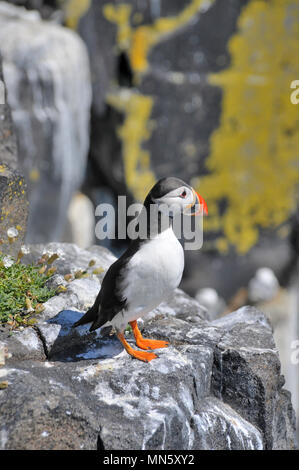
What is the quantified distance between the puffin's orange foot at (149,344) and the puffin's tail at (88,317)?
0.33 m

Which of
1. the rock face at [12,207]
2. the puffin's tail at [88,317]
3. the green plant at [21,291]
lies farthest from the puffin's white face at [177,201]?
the rock face at [12,207]

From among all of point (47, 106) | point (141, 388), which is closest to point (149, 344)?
point (141, 388)

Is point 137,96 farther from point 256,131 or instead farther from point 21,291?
point 21,291

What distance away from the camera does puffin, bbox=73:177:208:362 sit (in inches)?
123

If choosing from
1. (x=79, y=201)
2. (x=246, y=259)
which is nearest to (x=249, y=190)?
(x=246, y=259)

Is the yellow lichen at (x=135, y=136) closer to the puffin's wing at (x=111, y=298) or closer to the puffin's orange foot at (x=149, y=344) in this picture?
the puffin's orange foot at (x=149, y=344)

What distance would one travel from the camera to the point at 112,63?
8992 millimetres

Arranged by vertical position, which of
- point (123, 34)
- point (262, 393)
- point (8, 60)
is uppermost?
point (123, 34)

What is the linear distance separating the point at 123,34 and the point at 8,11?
6.07 feet

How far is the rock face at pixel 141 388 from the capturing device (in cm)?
276

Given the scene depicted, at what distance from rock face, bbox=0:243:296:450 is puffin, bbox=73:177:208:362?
0.78 ft

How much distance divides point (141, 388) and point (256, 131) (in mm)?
7598

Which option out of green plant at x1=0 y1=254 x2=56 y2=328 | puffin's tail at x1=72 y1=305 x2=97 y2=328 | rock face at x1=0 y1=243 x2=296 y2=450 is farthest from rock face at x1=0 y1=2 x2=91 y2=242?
puffin's tail at x1=72 y1=305 x2=97 y2=328
